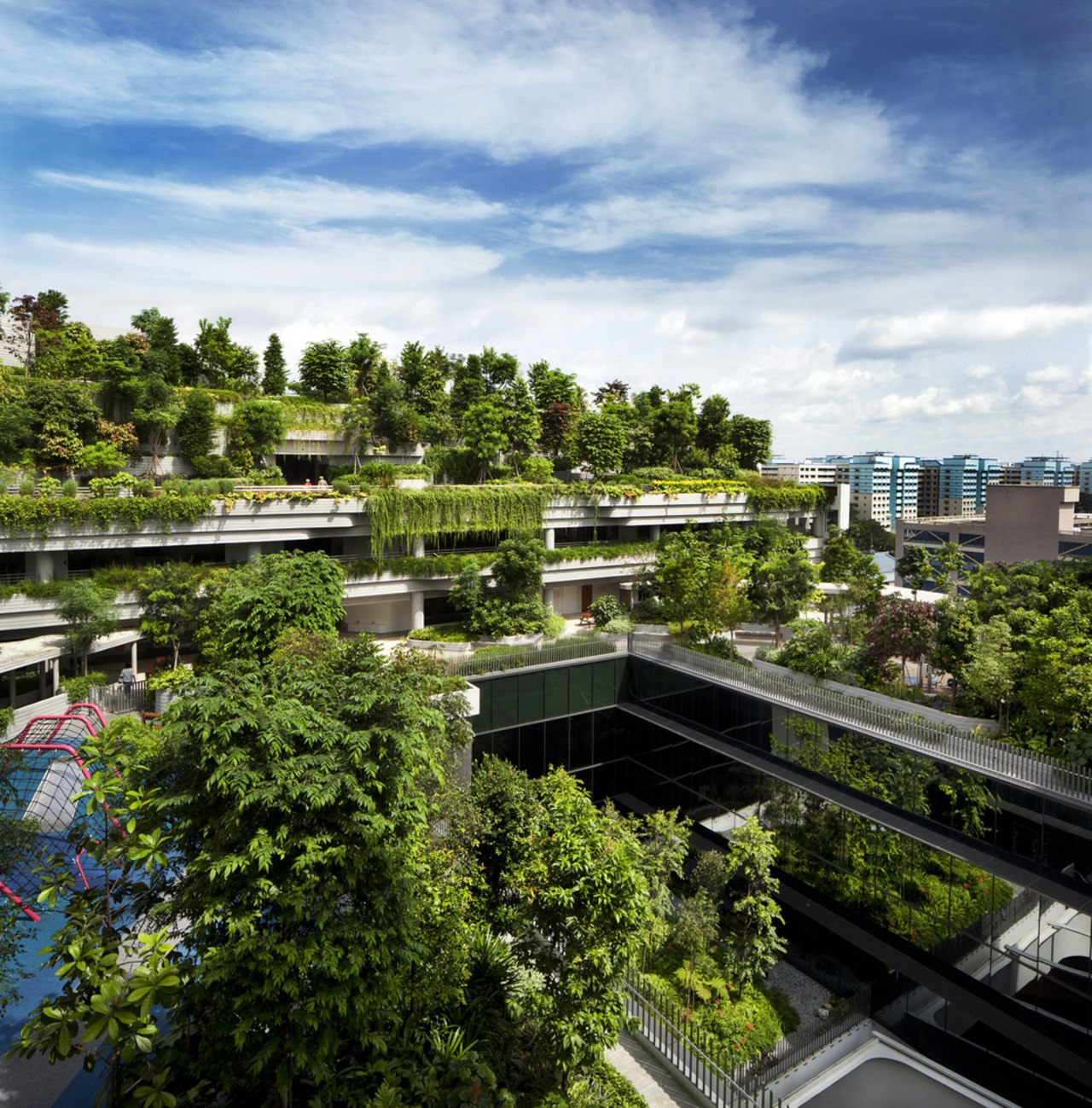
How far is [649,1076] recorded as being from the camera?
13.4 metres

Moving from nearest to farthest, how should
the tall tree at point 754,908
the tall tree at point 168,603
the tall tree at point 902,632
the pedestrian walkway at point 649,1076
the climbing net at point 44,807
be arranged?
the climbing net at point 44,807 → the pedestrian walkway at point 649,1076 → the tall tree at point 754,908 → the tall tree at point 902,632 → the tall tree at point 168,603

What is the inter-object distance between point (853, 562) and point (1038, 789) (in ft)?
96.8

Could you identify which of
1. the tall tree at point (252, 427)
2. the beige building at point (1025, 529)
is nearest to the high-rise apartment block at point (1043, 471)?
the beige building at point (1025, 529)

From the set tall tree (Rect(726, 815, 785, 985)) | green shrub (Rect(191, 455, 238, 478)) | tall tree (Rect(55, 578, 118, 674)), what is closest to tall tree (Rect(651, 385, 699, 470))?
green shrub (Rect(191, 455, 238, 478))

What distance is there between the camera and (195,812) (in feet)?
34.9

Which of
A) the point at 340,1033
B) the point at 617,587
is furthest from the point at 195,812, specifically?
the point at 617,587

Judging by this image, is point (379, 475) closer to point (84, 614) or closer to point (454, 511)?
point (454, 511)

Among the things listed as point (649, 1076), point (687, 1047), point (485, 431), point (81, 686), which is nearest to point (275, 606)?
point (81, 686)

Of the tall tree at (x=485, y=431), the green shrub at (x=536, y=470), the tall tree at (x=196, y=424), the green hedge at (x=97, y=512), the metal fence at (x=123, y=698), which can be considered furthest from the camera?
the green shrub at (x=536, y=470)

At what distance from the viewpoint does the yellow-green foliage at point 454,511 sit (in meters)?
38.4

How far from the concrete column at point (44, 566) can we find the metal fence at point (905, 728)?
2505 centimetres

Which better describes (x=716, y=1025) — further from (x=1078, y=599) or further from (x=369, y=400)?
(x=369, y=400)

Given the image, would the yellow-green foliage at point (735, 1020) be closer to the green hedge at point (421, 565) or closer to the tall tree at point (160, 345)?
the green hedge at point (421, 565)

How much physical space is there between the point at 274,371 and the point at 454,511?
22732mm
